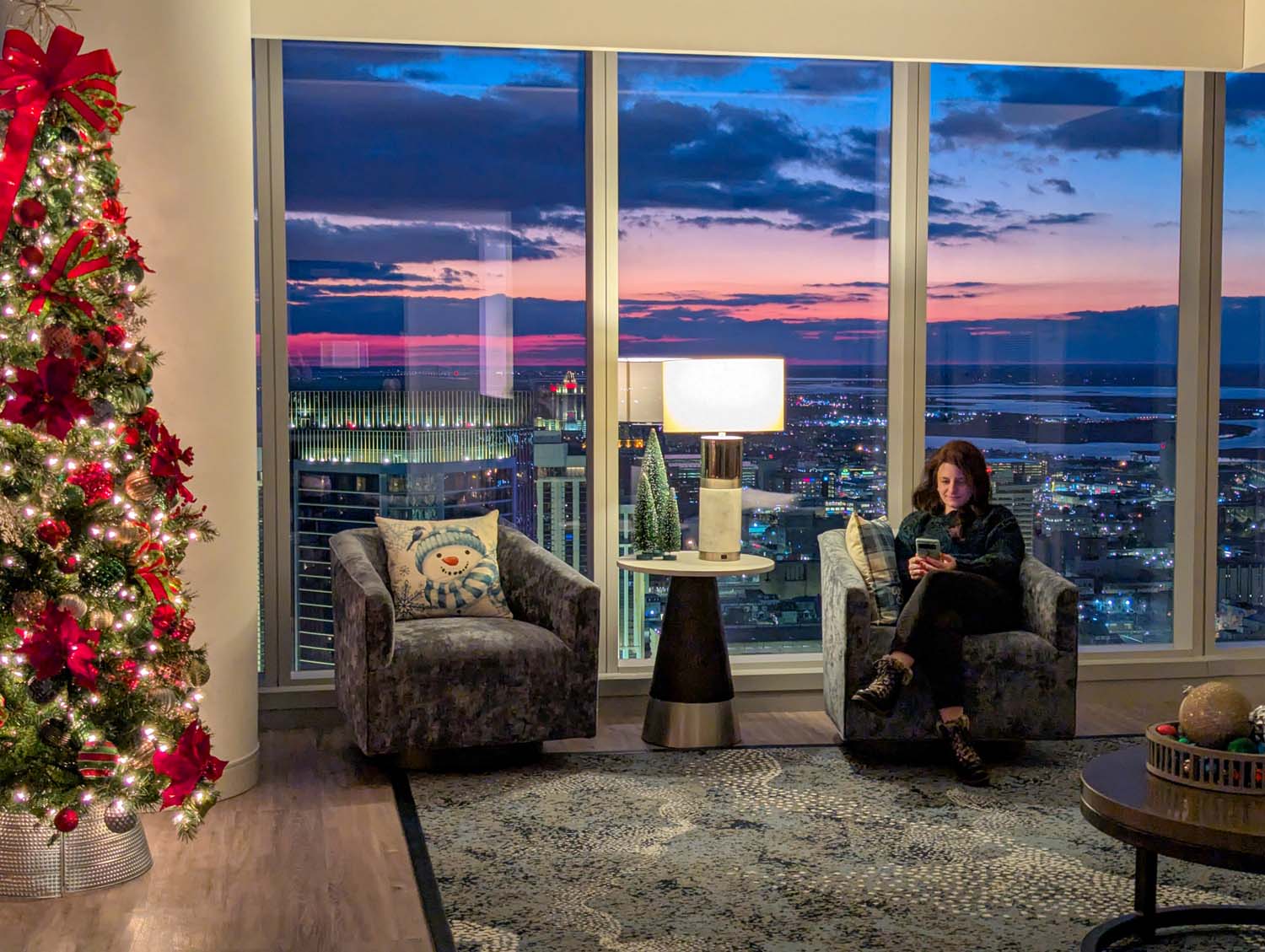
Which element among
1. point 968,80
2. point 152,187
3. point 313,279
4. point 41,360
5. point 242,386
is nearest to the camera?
point 41,360

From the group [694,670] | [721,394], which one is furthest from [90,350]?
[694,670]

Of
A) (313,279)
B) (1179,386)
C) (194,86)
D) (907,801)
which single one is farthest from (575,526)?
(1179,386)

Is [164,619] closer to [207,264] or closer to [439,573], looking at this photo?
[207,264]

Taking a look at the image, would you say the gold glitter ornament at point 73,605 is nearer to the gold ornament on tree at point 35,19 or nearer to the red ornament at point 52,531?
the red ornament at point 52,531

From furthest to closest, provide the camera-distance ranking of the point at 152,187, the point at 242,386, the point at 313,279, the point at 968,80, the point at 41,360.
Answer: the point at 968,80 < the point at 313,279 < the point at 242,386 < the point at 152,187 < the point at 41,360

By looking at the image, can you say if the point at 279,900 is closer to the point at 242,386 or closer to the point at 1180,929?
the point at 242,386

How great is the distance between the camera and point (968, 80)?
5934mm

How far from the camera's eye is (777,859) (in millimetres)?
3898

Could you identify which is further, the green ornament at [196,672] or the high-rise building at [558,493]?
the high-rise building at [558,493]

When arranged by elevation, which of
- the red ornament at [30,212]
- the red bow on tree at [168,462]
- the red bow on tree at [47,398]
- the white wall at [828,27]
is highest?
the white wall at [828,27]

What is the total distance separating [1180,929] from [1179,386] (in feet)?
10.4

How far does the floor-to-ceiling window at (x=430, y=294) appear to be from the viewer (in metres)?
5.49

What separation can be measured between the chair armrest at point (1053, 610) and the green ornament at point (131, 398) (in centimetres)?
299

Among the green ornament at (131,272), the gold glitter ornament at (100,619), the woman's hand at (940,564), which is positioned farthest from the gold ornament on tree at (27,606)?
the woman's hand at (940,564)
